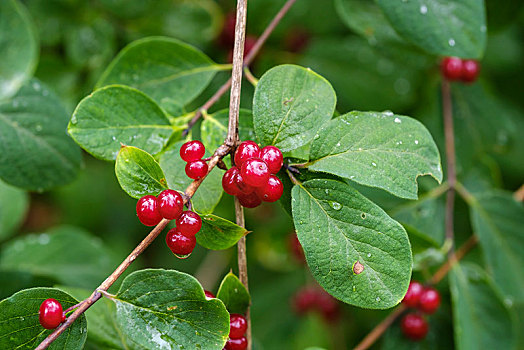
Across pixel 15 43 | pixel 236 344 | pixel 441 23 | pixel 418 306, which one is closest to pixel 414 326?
pixel 418 306

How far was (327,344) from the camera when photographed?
2.58 m

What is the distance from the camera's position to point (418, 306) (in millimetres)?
1605

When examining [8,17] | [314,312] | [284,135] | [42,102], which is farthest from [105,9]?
[314,312]

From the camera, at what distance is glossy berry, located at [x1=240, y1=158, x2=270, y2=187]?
89 cm

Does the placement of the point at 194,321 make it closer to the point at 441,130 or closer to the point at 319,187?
the point at 319,187

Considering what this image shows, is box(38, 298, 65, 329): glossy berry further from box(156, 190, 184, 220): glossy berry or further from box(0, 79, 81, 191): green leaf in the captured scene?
box(0, 79, 81, 191): green leaf

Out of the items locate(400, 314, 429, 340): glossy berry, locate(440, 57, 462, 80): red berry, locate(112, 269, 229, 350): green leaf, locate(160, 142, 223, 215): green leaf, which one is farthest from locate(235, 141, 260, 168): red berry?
locate(440, 57, 462, 80): red berry

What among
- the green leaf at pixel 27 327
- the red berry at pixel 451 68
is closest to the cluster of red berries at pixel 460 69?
the red berry at pixel 451 68

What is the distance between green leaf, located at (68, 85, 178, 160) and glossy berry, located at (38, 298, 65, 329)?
30cm

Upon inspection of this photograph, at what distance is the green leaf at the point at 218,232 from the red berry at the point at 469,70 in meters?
1.30

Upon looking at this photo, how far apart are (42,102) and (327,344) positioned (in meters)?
1.75

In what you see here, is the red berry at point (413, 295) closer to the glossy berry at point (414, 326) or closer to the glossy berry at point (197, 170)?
the glossy berry at point (414, 326)

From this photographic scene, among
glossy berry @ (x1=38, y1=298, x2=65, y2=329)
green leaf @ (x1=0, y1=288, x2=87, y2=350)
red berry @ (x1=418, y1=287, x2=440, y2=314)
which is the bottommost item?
red berry @ (x1=418, y1=287, x2=440, y2=314)

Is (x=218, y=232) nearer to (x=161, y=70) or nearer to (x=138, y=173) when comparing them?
(x=138, y=173)
